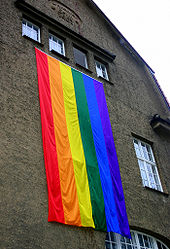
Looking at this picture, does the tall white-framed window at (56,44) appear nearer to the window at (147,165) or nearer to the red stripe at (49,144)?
the red stripe at (49,144)

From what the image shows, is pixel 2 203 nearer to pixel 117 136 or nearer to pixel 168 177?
pixel 117 136

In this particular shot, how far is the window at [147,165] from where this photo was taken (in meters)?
12.0

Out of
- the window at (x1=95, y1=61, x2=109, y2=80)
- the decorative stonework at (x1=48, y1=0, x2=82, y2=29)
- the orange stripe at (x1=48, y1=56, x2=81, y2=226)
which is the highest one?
the decorative stonework at (x1=48, y1=0, x2=82, y2=29)

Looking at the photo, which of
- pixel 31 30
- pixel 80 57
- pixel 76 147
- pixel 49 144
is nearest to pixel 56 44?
pixel 31 30

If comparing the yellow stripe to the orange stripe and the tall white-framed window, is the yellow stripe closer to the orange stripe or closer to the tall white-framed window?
the orange stripe

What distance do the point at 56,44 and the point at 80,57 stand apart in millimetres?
1454

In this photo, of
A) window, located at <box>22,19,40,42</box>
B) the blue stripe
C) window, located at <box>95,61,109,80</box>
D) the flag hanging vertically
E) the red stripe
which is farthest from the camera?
window, located at <box>95,61,109,80</box>

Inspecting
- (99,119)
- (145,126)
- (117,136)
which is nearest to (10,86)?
(99,119)

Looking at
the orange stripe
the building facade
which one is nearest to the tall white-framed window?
the building facade

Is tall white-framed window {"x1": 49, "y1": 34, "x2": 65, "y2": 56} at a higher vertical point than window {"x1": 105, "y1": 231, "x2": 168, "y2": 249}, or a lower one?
higher

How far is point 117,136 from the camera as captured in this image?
38.1 ft

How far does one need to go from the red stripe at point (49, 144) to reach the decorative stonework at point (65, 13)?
405 centimetres

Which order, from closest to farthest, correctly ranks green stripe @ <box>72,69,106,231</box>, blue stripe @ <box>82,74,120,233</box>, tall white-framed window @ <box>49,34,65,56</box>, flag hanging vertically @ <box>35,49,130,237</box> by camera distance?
flag hanging vertically @ <box>35,49,130,237</box>, green stripe @ <box>72,69,106,231</box>, blue stripe @ <box>82,74,120,233</box>, tall white-framed window @ <box>49,34,65,56</box>

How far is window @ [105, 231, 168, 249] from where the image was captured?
353 inches
